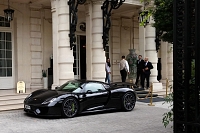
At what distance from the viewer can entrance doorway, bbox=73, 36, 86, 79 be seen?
1875 centimetres

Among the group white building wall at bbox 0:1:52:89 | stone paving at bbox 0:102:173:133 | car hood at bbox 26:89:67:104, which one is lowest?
stone paving at bbox 0:102:173:133

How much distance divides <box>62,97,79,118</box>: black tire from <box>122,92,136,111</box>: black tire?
221cm

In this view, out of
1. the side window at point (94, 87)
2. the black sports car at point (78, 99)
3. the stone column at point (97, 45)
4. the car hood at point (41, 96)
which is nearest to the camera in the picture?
the black sports car at point (78, 99)

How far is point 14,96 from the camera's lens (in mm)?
13195

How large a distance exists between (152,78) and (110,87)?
23.2ft

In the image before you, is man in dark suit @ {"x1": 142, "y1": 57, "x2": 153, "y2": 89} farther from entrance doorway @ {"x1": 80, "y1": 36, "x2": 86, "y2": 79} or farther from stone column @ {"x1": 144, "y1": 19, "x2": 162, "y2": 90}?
entrance doorway @ {"x1": 80, "y1": 36, "x2": 86, "y2": 79}

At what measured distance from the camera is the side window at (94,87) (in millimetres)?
10914

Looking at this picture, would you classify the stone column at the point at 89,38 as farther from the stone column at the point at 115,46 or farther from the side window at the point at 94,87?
the stone column at the point at 115,46

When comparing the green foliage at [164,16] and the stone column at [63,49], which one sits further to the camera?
the stone column at [63,49]

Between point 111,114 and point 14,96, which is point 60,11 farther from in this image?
point 111,114

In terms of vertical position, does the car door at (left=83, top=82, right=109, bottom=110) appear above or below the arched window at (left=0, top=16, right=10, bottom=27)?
below

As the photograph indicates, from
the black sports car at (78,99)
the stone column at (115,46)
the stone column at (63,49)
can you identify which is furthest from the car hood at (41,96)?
the stone column at (115,46)

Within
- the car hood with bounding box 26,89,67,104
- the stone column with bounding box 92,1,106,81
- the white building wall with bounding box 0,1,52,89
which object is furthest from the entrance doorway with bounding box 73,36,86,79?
the car hood with bounding box 26,89,67,104

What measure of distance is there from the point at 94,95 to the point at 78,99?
734 mm
